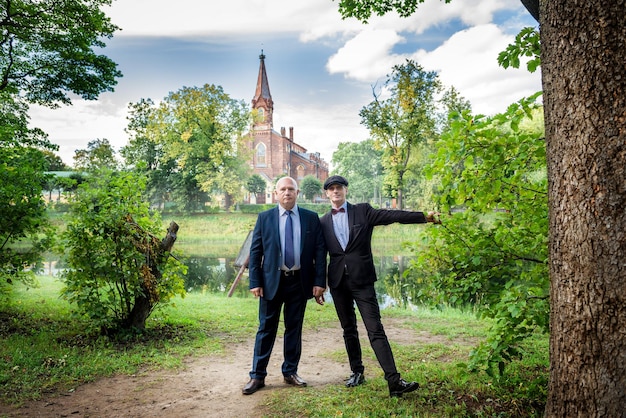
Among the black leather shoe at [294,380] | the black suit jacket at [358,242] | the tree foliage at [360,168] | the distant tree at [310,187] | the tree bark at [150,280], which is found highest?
the tree foliage at [360,168]

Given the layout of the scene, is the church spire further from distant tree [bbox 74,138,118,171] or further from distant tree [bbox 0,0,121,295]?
distant tree [bbox 0,0,121,295]

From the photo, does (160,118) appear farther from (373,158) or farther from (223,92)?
(373,158)

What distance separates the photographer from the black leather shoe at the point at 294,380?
4.50 m

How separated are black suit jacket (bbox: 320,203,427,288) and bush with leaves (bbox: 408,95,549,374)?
453 millimetres

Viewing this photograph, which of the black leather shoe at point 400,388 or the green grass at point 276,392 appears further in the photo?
the black leather shoe at point 400,388

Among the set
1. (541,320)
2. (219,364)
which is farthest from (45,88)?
(541,320)

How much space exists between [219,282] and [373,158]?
5688 cm

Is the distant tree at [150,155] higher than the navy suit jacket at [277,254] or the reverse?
higher

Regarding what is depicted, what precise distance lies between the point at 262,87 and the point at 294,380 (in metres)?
70.1

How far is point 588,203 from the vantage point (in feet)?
8.22

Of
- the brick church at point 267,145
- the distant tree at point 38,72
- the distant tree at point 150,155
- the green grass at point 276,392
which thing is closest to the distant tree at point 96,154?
the distant tree at point 150,155

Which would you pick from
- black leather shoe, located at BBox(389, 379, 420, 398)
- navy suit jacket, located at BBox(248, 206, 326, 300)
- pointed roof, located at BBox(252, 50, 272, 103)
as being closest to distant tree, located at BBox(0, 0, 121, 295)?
navy suit jacket, located at BBox(248, 206, 326, 300)

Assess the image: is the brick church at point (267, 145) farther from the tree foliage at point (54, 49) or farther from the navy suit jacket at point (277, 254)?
the navy suit jacket at point (277, 254)

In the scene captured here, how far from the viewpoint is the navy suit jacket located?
4555 mm
